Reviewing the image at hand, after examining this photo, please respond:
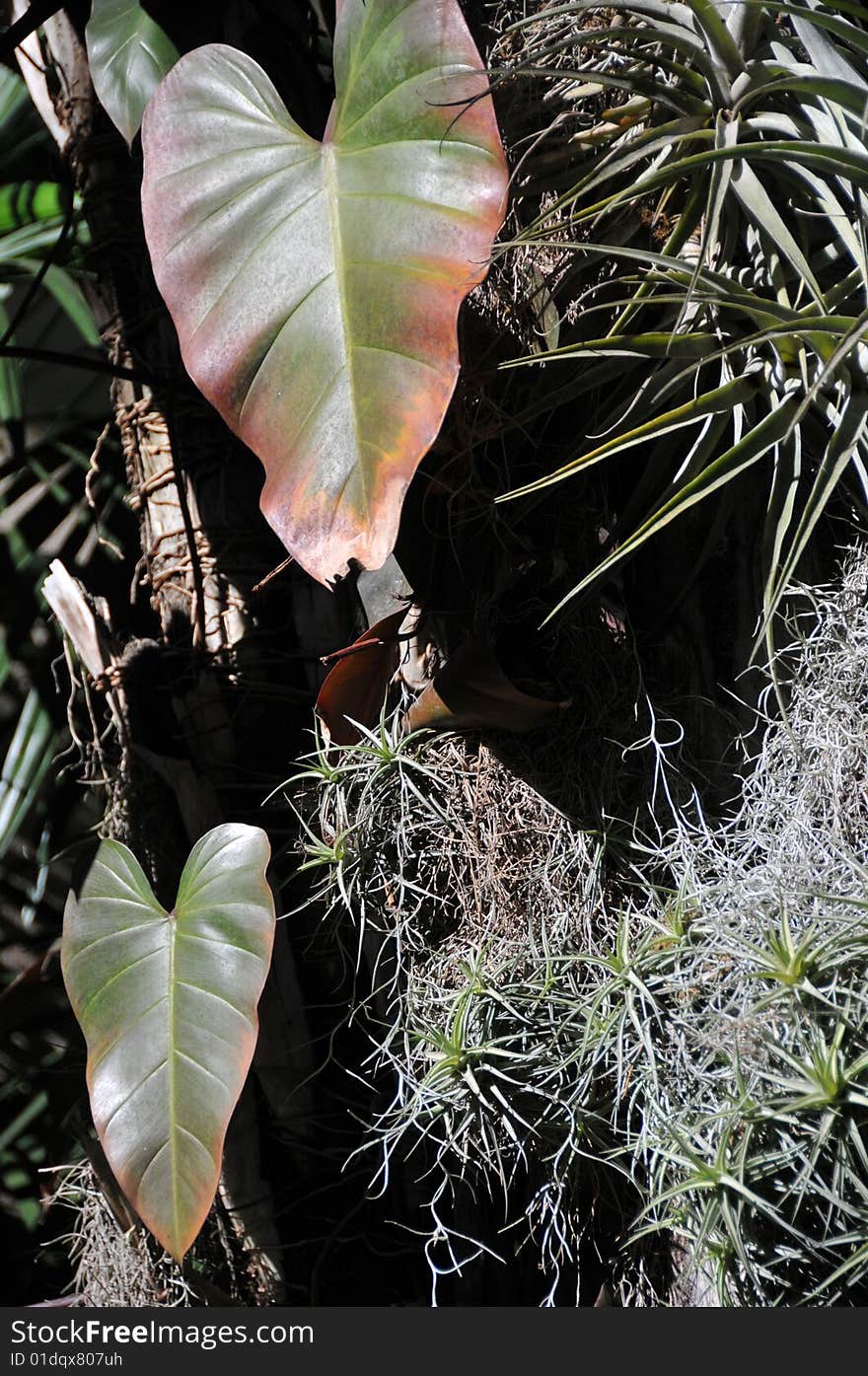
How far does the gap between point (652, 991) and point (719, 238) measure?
0.66 meters

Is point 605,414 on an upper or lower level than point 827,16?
lower

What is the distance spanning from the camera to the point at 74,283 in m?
1.56

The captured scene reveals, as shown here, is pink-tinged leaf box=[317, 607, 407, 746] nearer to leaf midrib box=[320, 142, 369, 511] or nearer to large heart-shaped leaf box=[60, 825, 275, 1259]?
large heart-shaped leaf box=[60, 825, 275, 1259]

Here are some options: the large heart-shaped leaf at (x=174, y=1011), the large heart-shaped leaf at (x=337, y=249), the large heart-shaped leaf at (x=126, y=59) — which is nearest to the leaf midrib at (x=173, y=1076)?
the large heart-shaped leaf at (x=174, y=1011)

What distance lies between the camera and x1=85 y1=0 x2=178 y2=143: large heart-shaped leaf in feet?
3.59

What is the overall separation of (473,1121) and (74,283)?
127 centimetres

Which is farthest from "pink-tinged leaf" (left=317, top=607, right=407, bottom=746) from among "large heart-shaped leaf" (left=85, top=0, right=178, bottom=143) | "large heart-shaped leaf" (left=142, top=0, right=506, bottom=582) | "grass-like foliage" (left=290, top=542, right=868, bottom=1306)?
"large heart-shaped leaf" (left=85, top=0, right=178, bottom=143)

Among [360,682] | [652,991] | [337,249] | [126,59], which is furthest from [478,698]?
[126,59]

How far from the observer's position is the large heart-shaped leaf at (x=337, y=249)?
797mm

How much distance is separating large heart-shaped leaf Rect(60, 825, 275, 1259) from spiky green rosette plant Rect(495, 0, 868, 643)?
0.43 metres

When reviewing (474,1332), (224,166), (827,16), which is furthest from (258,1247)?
(827,16)

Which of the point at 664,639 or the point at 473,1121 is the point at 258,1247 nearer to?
the point at 473,1121

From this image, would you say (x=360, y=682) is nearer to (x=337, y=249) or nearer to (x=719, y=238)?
(x=337, y=249)

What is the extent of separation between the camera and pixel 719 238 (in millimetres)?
970
